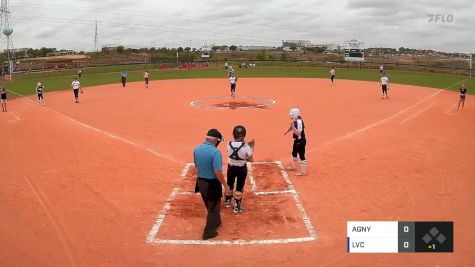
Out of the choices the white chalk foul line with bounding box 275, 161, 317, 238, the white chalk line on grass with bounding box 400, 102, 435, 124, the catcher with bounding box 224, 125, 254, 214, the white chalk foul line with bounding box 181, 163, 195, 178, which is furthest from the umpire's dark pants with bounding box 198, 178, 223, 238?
the white chalk line on grass with bounding box 400, 102, 435, 124

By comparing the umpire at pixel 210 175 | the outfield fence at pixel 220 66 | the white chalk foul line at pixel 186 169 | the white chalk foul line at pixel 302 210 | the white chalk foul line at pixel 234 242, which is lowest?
the white chalk foul line at pixel 234 242

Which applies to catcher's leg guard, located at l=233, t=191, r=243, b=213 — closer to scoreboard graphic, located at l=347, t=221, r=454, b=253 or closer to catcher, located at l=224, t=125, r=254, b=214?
catcher, located at l=224, t=125, r=254, b=214

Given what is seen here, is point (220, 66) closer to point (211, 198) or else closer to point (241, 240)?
point (211, 198)

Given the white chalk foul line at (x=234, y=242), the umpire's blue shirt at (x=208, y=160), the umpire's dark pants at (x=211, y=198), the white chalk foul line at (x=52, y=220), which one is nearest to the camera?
the white chalk foul line at (x=52, y=220)

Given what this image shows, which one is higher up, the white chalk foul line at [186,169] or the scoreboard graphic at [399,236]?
the white chalk foul line at [186,169]

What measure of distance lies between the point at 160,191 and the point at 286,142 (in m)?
6.76

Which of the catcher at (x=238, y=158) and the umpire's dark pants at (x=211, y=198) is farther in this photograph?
the catcher at (x=238, y=158)

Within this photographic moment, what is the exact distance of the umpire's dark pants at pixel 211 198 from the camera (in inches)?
295

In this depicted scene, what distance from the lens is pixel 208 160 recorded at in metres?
7.30

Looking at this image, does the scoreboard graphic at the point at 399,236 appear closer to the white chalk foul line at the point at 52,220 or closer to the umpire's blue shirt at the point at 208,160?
the umpire's blue shirt at the point at 208,160

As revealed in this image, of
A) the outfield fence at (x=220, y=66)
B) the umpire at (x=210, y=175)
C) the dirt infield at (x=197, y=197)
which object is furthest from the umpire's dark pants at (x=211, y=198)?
the outfield fence at (x=220, y=66)

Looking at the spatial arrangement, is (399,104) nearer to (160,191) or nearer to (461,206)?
(461,206)

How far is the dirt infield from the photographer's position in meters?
6.99

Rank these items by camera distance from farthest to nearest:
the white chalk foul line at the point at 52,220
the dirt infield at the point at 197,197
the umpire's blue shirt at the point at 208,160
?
1. the umpire's blue shirt at the point at 208,160
2. the dirt infield at the point at 197,197
3. the white chalk foul line at the point at 52,220
